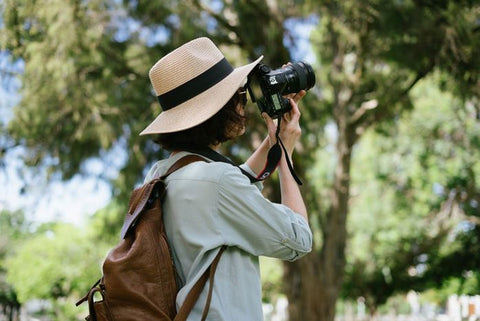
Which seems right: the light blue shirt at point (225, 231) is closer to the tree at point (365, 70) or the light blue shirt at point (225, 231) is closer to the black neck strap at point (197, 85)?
the black neck strap at point (197, 85)

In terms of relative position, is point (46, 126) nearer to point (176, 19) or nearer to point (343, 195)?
point (176, 19)

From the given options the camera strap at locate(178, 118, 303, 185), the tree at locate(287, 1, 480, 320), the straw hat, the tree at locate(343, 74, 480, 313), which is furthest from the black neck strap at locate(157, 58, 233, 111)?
the tree at locate(343, 74, 480, 313)

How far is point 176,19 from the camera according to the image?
8148 mm

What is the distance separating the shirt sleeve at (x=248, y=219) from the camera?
149 cm

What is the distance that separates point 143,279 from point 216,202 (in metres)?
0.23

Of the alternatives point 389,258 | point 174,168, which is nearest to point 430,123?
point 389,258

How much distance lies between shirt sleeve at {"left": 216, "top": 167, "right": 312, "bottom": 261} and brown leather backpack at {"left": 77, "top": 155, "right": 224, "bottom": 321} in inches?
2.6

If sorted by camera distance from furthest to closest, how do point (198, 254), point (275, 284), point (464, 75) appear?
point (275, 284)
point (464, 75)
point (198, 254)

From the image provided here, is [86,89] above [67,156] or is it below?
above

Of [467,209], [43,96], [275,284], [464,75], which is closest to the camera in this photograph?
[464,75]

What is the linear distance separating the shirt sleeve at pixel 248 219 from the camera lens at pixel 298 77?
0.36 metres

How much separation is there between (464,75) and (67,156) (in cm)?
527

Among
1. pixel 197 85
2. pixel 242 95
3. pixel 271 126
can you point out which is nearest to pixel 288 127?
pixel 271 126

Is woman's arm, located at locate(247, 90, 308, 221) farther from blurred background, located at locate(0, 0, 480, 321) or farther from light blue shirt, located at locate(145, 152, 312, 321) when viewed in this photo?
blurred background, located at locate(0, 0, 480, 321)
